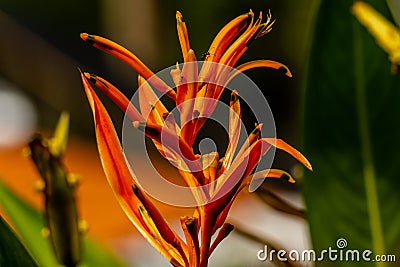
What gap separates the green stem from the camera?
21cm

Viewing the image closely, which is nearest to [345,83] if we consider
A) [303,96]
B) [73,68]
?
[303,96]

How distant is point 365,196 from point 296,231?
453 millimetres

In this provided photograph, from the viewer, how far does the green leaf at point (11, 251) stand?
150 millimetres

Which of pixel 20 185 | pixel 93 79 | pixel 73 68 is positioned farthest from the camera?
pixel 73 68

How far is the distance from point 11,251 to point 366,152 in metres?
0.11

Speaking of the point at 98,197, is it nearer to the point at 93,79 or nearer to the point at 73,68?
the point at 73,68

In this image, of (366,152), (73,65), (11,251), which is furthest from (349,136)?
(73,65)

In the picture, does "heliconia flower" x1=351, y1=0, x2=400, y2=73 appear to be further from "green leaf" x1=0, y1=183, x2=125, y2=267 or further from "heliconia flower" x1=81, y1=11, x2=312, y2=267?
"green leaf" x1=0, y1=183, x2=125, y2=267

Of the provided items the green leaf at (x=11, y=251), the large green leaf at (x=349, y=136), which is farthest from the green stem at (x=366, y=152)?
the green leaf at (x=11, y=251)

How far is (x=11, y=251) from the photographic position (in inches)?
5.9

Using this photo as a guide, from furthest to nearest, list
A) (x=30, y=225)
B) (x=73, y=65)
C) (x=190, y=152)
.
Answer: (x=73, y=65) < (x=30, y=225) < (x=190, y=152)

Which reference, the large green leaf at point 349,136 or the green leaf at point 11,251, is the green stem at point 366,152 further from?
the green leaf at point 11,251

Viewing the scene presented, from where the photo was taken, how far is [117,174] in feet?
0.44

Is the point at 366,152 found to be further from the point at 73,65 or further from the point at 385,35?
the point at 73,65
